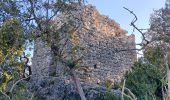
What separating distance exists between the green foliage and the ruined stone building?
110 inches

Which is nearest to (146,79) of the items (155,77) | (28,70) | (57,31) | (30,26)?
(155,77)

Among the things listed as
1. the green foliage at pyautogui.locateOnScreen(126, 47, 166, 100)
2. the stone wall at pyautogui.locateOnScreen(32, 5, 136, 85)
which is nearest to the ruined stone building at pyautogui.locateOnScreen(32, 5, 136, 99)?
the stone wall at pyautogui.locateOnScreen(32, 5, 136, 85)

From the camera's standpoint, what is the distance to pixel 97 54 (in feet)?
55.7

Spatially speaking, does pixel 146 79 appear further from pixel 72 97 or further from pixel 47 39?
pixel 47 39

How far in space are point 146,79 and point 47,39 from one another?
12.9 ft

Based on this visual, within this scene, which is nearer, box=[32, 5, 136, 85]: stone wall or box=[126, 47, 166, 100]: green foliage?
box=[126, 47, 166, 100]: green foliage

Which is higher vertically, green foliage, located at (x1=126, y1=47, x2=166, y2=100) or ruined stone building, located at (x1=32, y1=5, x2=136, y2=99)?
ruined stone building, located at (x1=32, y1=5, x2=136, y2=99)

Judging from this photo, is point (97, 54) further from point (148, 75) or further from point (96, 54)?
point (148, 75)

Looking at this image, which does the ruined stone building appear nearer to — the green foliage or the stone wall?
the stone wall

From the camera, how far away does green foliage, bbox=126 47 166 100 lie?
10.5 meters

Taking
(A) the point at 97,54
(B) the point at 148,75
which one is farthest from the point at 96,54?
(B) the point at 148,75

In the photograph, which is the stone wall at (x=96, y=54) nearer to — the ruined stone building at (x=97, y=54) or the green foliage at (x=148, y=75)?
the ruined stone building at (x=97, y=54)

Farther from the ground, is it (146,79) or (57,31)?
(57,31)

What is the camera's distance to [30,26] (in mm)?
10516
